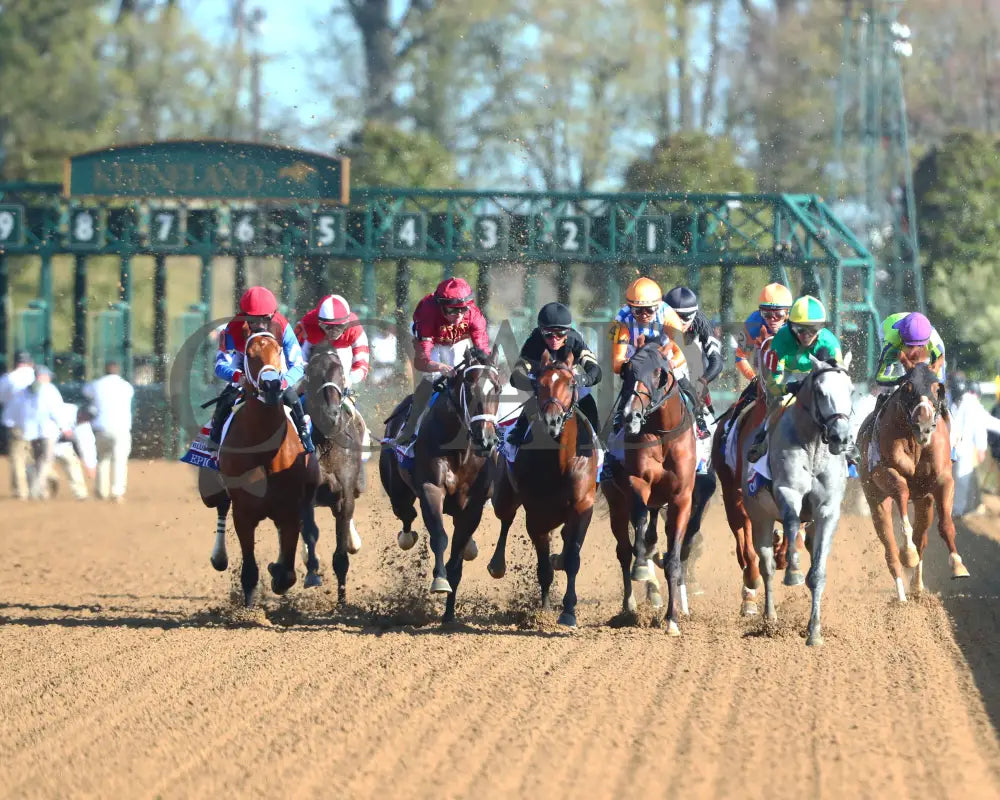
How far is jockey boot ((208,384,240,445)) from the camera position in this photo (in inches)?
388

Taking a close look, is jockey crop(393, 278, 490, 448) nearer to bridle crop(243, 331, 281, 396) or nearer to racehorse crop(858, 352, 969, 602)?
bridle crop(243, 331, 281, 396)

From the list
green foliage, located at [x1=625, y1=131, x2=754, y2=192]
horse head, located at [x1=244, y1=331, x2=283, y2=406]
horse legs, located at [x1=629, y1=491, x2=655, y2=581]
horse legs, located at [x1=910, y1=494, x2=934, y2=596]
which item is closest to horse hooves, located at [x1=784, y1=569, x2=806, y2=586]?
horse legs, located at [x1=629, y1=491, x2=655, y2=581]

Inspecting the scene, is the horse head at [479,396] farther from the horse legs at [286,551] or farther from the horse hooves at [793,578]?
the horse hooves at [793,578]

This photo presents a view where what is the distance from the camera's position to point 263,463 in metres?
9.61

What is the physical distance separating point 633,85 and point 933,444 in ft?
81.9

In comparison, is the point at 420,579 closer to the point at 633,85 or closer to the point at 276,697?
the point at 276,697

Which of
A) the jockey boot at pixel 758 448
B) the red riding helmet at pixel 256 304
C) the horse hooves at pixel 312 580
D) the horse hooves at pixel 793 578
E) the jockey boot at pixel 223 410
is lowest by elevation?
the horse hooves at pixel 312 580

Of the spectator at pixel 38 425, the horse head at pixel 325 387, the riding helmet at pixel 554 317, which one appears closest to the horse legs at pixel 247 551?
the horse head at pixel 325 387

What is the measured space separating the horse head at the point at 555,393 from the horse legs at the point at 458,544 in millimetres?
875

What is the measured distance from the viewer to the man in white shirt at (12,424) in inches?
741

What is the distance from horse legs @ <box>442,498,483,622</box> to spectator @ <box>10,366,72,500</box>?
393 inches

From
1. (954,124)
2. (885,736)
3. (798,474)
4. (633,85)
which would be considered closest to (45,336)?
(633,85)

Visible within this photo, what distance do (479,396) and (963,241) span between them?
79.9 feet

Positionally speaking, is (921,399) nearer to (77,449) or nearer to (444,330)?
(444,330)
